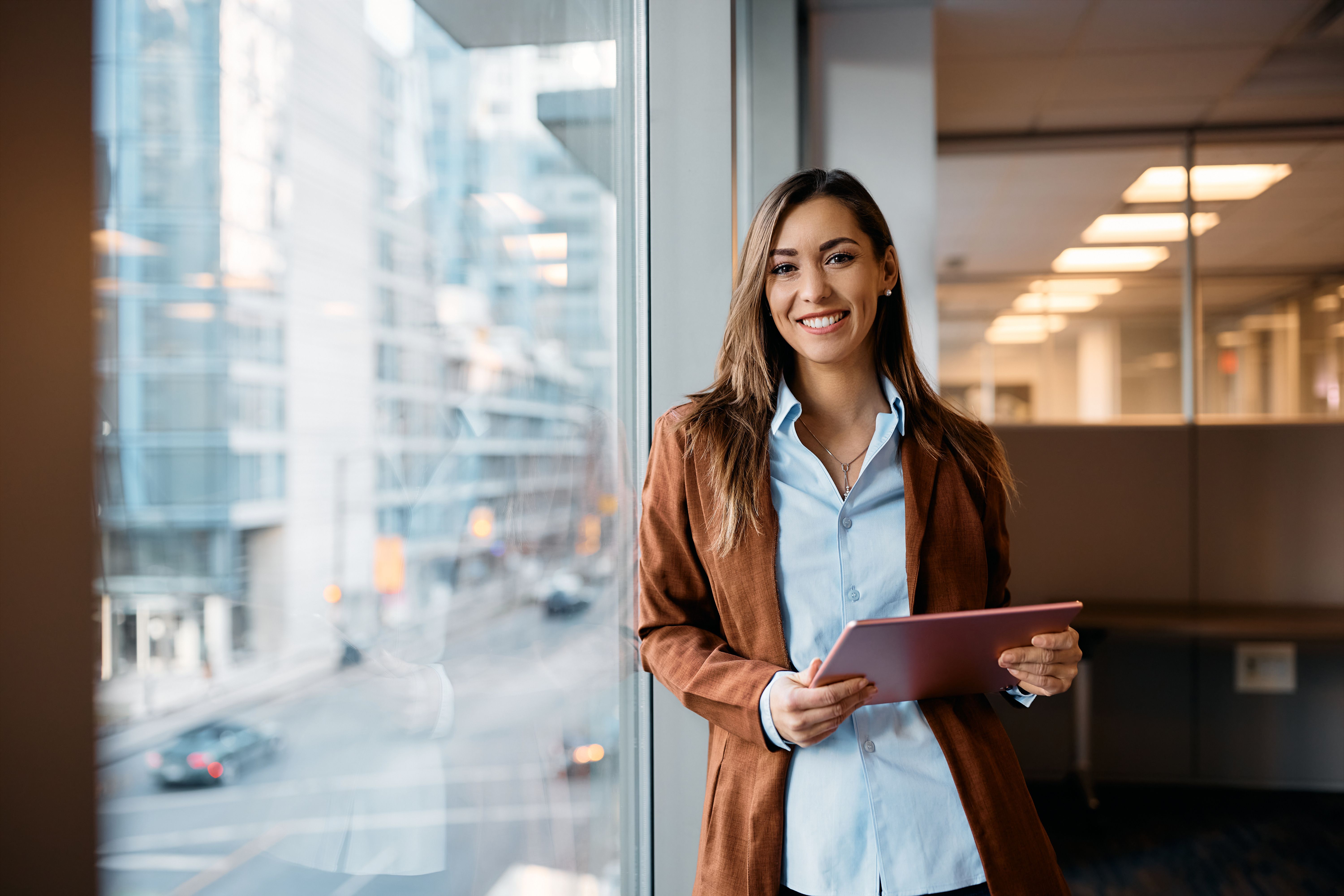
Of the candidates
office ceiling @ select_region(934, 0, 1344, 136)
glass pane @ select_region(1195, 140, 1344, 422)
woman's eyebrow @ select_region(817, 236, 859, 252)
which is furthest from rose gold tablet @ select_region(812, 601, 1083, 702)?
glass pane @ select_region(1195, 140, 1344, 422)

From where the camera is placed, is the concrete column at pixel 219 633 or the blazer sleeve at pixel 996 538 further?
the blazer sleeve at pixel 996 538

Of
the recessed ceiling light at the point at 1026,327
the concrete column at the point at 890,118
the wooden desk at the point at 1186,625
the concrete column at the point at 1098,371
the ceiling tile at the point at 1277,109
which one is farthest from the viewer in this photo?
the recessed ceiling light at the point at 1026,327

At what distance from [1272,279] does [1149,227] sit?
68 centimetres

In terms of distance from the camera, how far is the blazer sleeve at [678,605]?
0.98m

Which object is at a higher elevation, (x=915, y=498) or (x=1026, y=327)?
(x=1026, y=327)

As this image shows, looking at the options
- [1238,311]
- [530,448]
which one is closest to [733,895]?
[530,448]

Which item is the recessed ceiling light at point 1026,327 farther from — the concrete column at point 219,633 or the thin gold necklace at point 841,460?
the concrete column at point 219,633

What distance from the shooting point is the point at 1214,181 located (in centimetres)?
418

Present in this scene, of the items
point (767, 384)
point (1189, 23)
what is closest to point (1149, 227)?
point (1189, 23)

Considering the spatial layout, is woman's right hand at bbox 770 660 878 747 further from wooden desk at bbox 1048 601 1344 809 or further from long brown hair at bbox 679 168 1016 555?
wooden desk at bbox 1048 601 1344 809

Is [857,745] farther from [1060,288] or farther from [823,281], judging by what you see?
[1060,288]

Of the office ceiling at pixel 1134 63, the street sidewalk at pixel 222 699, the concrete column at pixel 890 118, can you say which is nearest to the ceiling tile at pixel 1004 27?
the office ceiling at pixel 1134 63

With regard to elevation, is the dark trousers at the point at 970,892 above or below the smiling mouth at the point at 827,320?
below

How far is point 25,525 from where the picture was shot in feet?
0.86
